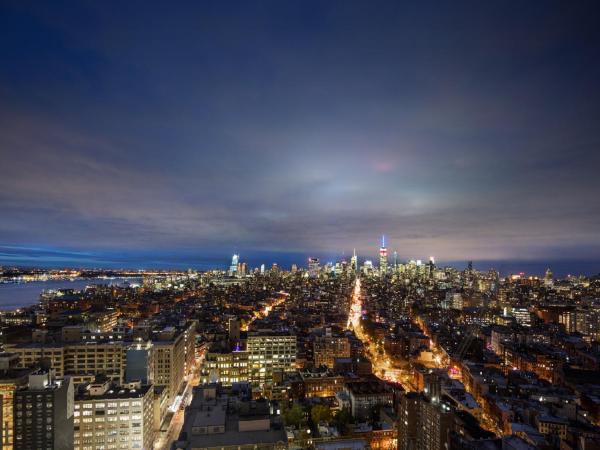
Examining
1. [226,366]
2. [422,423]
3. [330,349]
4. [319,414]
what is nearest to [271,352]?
[226,366]

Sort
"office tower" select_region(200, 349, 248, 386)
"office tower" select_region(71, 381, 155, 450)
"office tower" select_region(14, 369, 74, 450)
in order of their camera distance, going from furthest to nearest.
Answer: "office tower" select_region(200, 349, 248, 386) → "office tower" select_region(71, 381, 155, 450) → "office tower" select_region(14, 369, 74, 450)

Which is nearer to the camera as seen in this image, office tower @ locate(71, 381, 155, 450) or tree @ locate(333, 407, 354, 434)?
office tower @ locate(71, 381, 155, 450)

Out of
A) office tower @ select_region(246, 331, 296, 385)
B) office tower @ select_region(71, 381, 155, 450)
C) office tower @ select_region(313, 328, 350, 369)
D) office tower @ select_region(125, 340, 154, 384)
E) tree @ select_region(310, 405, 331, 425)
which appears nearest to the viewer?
office tower @ select_region(71, 381, 155, 450)

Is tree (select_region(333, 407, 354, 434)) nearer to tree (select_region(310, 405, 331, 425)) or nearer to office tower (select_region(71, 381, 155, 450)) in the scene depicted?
tree (select_region(310, 405, 331, 425))

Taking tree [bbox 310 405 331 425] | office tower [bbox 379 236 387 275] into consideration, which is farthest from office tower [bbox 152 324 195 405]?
office tower [bbox 379 236 387 275]

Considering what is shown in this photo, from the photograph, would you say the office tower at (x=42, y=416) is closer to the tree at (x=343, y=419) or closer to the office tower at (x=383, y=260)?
the tree at (x=343, y=419)

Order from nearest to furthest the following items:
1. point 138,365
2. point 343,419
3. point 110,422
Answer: point 110,422 < point 343,419 < point 138,365

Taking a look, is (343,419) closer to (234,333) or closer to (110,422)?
(110,422)
